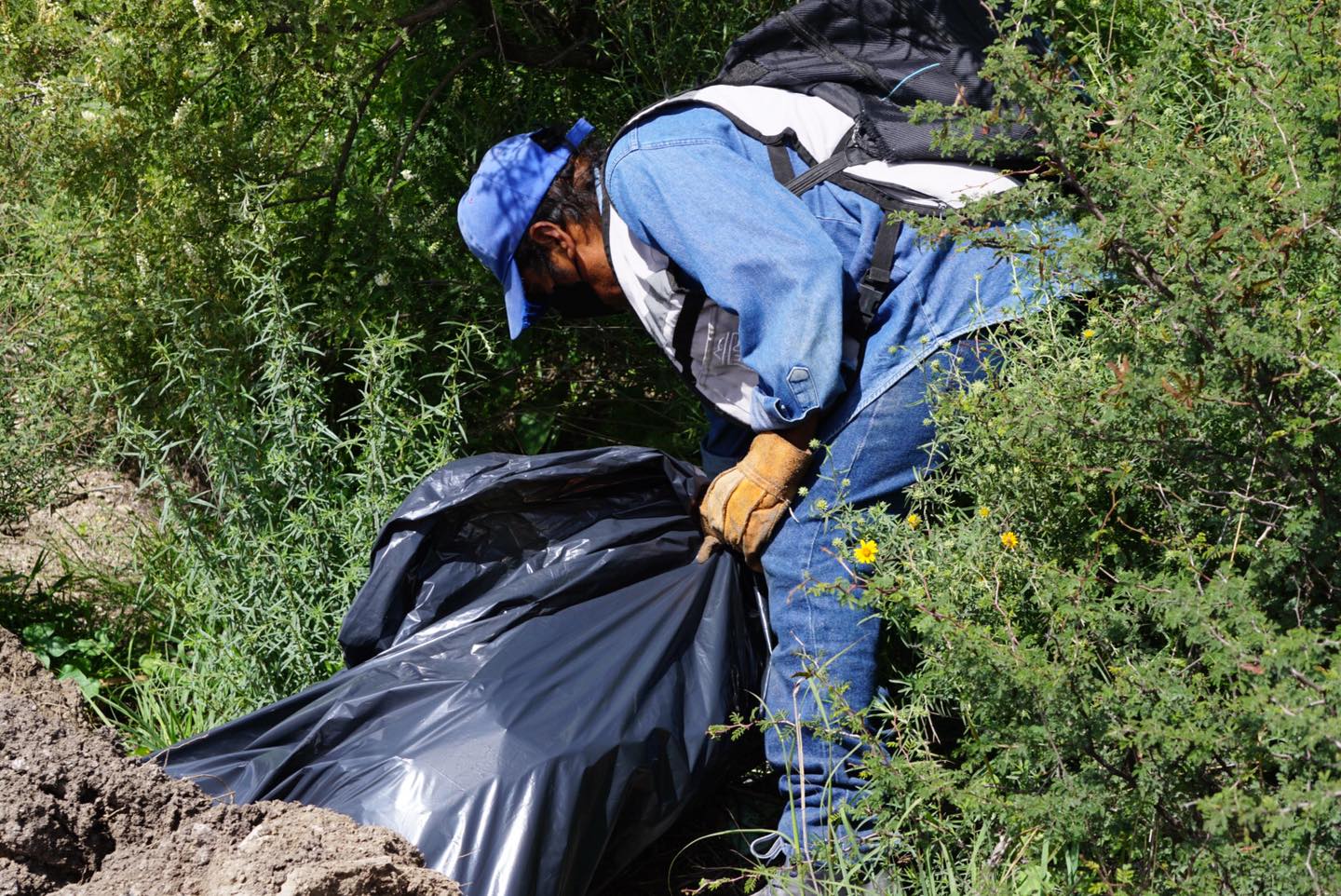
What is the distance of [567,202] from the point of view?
2664mm

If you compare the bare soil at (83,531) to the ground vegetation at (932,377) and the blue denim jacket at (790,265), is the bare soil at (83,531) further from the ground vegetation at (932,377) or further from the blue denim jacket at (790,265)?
the blue denim jacket at (790,265)

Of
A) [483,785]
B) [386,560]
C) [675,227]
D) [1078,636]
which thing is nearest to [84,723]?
[386,560]

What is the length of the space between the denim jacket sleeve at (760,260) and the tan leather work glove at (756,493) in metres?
0.06

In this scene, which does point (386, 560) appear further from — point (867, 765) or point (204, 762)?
point (867, 765)

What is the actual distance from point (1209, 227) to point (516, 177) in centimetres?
146

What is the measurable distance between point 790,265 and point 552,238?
678 millimetres

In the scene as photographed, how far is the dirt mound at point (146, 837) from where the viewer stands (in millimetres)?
1786

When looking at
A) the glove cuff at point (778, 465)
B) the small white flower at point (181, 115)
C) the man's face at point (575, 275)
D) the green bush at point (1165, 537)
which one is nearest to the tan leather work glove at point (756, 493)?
the glove cuff at point (778, 465)

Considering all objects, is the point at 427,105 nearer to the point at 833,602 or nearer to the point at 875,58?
the point at 875,58

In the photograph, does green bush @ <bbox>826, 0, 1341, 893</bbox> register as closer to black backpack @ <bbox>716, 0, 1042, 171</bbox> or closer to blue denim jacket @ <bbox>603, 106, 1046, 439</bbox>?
blue denim jacket @ <bbox>603, 106, 1046, 439</bbox>

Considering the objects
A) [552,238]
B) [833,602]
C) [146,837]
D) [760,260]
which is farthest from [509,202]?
[146,837]

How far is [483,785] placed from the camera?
2.12m

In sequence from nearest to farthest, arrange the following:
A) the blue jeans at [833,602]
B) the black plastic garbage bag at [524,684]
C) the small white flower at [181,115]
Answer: the black plastic garbage bag at [524,684] < the blue jeans at [833,602] < the small white flower at [181,115]

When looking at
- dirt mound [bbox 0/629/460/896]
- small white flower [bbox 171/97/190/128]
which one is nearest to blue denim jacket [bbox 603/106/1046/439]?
dirt mound [bbox 0/629/460/896]
